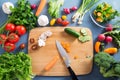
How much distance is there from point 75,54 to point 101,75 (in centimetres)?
19

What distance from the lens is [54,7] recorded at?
1711 mm

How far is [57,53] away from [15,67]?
0.86ft

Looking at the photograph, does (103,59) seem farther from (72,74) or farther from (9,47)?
(9,47)

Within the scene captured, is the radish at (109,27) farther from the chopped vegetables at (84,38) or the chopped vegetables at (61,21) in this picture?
the chopped vegetables at (61,21)

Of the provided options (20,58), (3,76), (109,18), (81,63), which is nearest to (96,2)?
(109,18)

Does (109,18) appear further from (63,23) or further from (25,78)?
(25,78)

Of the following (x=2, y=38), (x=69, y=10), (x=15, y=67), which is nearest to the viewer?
(x=15, y=67)

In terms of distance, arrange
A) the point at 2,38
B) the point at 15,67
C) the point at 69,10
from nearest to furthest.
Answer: the point at 15,67
the point at 2,38
the point at 69,10

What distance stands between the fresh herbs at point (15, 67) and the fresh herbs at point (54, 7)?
291 mm

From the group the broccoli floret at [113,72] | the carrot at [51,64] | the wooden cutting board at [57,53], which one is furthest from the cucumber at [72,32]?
the broccoli floret at [113,72]

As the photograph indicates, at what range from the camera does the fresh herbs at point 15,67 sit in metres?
1.52

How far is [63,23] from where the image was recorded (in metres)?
1.69

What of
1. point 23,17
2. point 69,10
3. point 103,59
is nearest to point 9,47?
point 23,17

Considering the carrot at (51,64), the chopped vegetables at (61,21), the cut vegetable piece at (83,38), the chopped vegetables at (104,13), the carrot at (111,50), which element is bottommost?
the carrot at (51,64)
